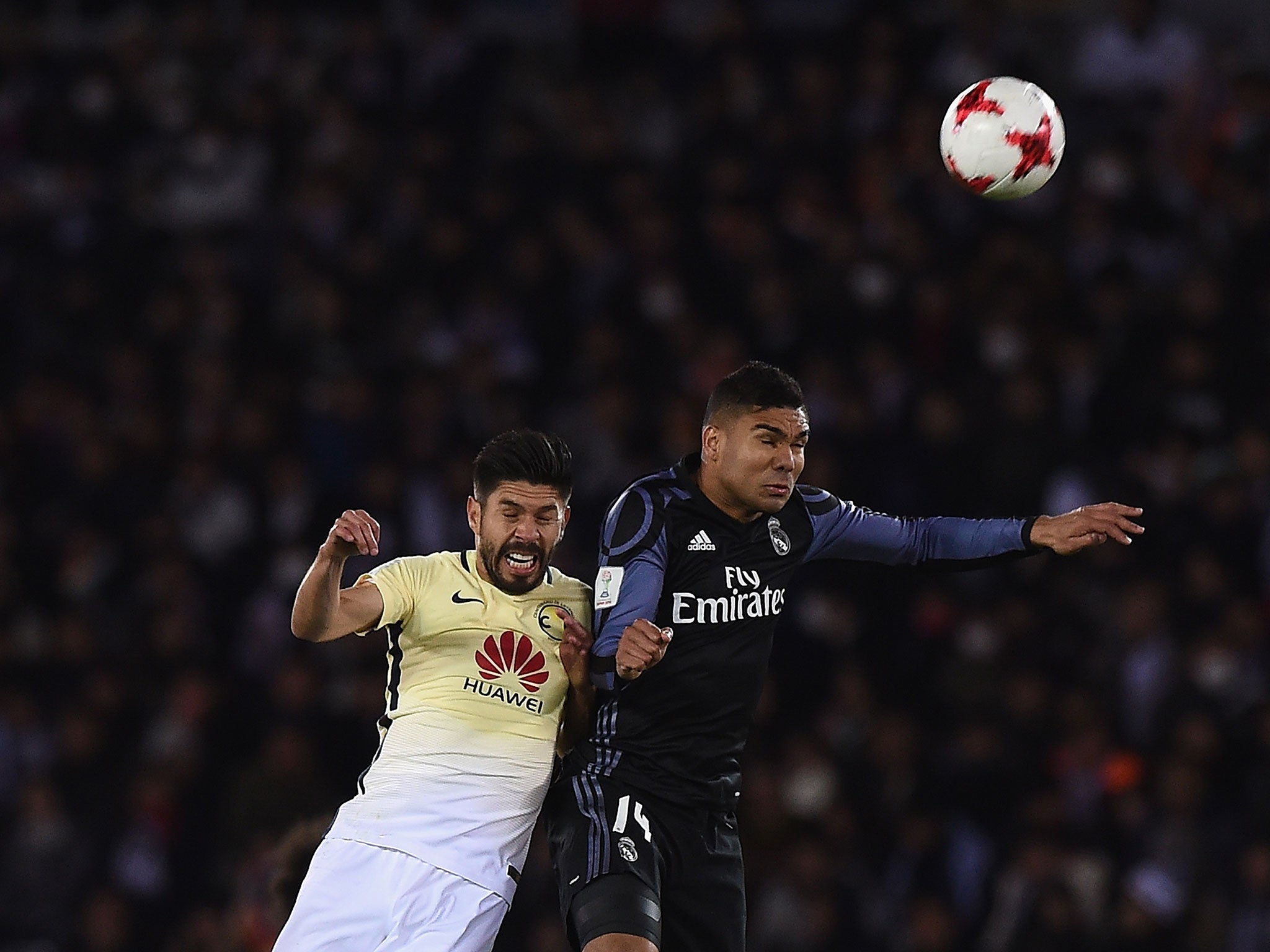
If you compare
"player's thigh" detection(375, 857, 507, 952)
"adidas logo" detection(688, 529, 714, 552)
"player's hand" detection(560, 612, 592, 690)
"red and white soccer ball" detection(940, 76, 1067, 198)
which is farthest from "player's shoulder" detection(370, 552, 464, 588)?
"red and white soccer ball" detection(940, 76, 1067, 198)

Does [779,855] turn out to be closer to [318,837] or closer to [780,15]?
[318,837]

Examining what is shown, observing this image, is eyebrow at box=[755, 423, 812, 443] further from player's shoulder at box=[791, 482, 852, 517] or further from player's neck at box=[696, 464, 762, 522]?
player's shoulder at box=[791, 482, 852, 517]

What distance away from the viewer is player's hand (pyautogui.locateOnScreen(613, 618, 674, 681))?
518 cm

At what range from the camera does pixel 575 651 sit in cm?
560

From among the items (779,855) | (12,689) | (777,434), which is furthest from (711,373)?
(777,434)

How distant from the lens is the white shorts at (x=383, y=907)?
17.7 ft

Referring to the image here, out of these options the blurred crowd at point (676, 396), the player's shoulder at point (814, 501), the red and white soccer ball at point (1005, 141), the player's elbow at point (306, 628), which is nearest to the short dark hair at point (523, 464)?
the player's elbow at point (306, 628)

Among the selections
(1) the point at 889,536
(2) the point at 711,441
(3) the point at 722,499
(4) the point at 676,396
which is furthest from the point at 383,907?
(4) the point at 676,396

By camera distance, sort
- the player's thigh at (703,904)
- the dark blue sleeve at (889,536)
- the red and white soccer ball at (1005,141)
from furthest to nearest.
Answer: the red and white soccer ball at (1005,141), the dark blue sleeve at (889,536), the player's thigh at (703,904)

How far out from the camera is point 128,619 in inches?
443

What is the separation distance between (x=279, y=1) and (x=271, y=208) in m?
2.10

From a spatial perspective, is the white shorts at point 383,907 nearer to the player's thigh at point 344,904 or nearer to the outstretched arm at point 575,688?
the player's thigh at point 344,904

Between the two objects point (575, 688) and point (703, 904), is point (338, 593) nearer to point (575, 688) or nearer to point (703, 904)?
point (575, 688)

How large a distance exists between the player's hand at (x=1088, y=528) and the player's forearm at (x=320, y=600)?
7.06 feet
